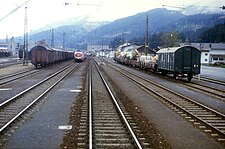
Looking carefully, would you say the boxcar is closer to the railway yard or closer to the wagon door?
the wagon door

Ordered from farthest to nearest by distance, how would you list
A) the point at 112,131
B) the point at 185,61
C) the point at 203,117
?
the point at 185,61 < the point at 203,117 < the point at 112,131

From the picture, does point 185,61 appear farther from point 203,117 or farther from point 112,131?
point 112,131

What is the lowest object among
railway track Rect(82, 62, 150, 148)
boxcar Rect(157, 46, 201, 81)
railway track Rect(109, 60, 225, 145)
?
railway track Rect(109, 60, 225, 145)

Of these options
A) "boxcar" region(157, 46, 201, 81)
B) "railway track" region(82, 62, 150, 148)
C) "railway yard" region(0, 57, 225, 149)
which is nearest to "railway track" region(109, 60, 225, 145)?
"railway yard" region(0, 57, 225, 149)

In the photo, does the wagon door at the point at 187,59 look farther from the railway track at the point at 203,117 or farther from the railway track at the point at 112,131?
the railway track at the point at 112,131

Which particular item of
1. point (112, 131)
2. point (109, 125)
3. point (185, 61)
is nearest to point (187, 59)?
point (185, 61)

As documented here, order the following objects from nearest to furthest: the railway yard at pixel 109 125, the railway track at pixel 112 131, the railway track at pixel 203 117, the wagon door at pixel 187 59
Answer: the railway track at pixel 112 131, the railway yard at pixel 109 125, the railway track at pixel 203 117, the wagon door at pixel 187 59

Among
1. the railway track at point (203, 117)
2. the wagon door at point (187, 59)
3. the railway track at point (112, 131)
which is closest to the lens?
the railway track at point (112, 131)

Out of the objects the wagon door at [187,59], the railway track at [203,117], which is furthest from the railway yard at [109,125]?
the wagon door at [187,59]

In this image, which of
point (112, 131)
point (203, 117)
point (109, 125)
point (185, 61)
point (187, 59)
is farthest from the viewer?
point (187, 59)

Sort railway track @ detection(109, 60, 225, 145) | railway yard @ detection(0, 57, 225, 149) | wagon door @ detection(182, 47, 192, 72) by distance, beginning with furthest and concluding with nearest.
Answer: wagon door @ detection(182, 47, 192, 72)
railway track @ detection(109, 60, 225, 145)
railway yard @ detection(0, 57, 225, 149)

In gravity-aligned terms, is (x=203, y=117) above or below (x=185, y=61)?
below

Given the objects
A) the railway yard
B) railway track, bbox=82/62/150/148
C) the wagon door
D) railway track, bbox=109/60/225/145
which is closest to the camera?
railway track, bbox=82/62/150/148

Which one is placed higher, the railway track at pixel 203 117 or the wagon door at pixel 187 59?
the wagon door at pixel 187 59
